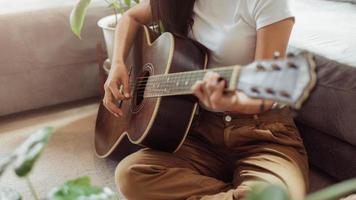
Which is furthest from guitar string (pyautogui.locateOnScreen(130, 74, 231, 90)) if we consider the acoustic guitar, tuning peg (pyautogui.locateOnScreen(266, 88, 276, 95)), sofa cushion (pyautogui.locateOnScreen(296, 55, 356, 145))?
sofa cushion (pyautogui.locateOnScreen(296, 55, 356, 145))

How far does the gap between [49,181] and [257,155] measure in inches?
29.3

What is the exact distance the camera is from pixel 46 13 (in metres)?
1.79

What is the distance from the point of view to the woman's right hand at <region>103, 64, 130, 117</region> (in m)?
1.23

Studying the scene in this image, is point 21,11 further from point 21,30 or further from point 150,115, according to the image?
point 150,115

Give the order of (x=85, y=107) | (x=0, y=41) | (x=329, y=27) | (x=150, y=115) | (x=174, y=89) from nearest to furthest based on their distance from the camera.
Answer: (x=174, y=89), (x=150, y=115), (x=329, y=27), (x=0, y=41), (x=85, y=107)

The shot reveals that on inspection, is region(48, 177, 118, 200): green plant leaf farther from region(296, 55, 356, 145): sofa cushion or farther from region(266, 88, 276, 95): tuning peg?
region(296, 55, 356, 145): sofa cushion

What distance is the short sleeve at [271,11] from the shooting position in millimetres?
928

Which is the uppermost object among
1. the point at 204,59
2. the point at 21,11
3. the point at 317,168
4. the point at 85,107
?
the point at 204,59

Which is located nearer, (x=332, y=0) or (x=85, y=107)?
(x=332, y=0)

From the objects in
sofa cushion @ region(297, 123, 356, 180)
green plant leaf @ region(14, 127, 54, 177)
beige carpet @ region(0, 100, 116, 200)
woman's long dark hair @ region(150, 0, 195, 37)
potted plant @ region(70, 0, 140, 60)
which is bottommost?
beige carpet @ region(0, 100, 116, 200)

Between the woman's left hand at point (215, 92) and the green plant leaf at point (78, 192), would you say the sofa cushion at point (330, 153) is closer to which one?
the woman's left hand at point (215, 92)

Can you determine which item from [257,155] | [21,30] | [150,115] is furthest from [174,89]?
[21,30]

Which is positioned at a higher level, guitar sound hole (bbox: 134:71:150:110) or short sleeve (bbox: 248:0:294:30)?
short sleeve (bbox: 248:0:294:30)

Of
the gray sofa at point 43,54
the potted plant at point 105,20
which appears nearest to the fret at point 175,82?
the potted plant at point 105,20
